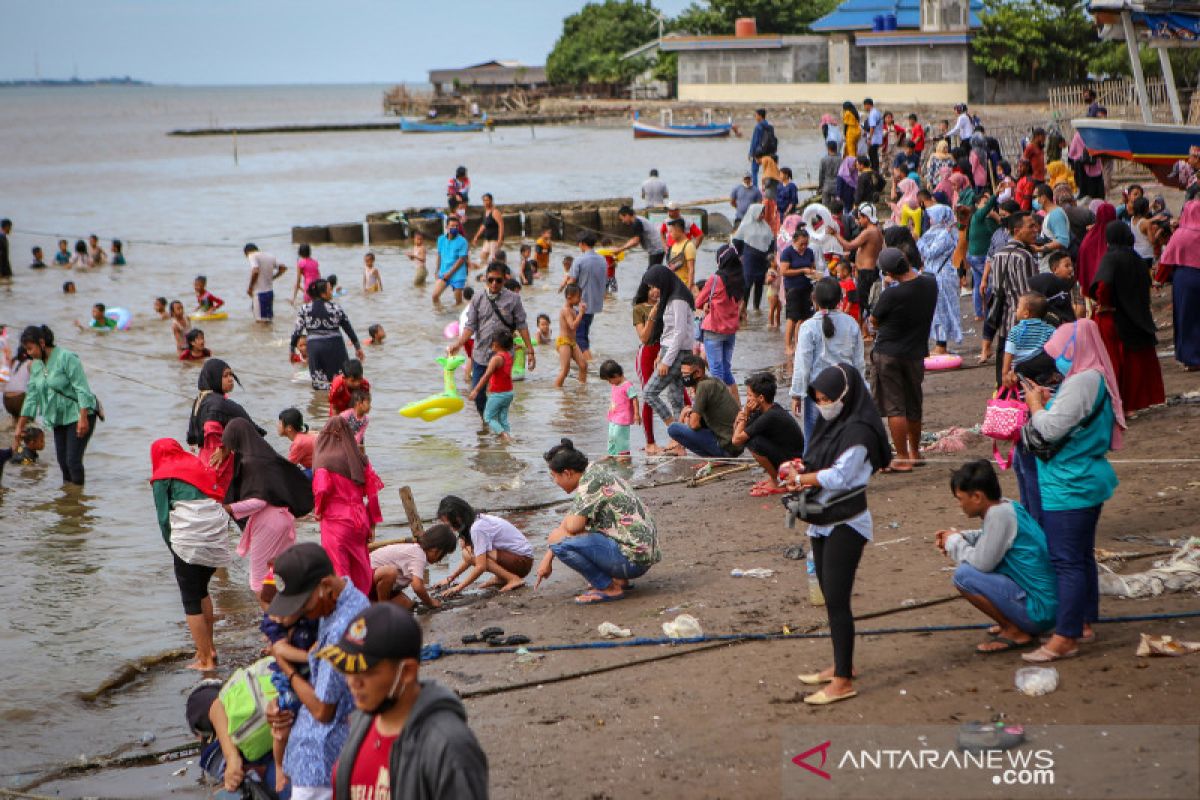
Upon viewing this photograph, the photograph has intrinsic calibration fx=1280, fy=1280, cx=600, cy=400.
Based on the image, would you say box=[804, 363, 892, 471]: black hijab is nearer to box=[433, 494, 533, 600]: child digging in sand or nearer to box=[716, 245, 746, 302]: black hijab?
box=[433, 494, 533, 600]: child digging in sand

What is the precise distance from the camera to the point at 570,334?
15227 mm

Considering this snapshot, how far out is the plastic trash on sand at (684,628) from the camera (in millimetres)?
7141

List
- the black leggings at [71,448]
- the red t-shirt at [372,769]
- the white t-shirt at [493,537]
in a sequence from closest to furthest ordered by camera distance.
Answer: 1. the red t-shirt at [372,769]
2. the white t-shirt at [493,537]
3. the black leggings at [71,448]

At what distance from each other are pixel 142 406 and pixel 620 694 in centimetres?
1168

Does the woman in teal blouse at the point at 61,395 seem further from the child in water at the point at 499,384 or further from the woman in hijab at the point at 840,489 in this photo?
the woman in hijab at the point at 840,489

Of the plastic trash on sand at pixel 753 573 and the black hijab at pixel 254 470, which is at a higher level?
the black hijab at pixel 254 470

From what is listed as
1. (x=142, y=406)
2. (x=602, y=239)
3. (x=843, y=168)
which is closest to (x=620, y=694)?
(x=142, y=406)

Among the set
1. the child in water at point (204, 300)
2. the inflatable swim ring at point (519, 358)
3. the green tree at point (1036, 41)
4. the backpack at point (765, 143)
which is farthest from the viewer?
the green tree at point (1036, 41)

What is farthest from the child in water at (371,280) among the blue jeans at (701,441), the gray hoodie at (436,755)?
the gray hoodie at (436,755)

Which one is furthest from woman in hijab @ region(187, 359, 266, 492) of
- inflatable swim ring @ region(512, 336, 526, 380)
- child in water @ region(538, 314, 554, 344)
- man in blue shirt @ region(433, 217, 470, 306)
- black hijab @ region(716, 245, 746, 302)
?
man in blue shirt @ region(433, 217, 470, 306)

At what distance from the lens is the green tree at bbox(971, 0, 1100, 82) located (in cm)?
5403

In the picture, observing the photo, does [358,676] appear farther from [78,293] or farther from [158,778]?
[78,293]

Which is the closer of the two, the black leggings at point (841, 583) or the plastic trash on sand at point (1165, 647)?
the black leggings at point (841, 583)

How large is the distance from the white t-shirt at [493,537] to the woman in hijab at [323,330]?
5.32 meters
